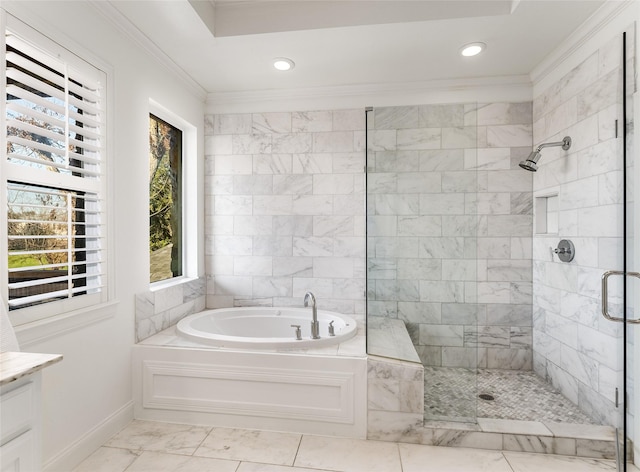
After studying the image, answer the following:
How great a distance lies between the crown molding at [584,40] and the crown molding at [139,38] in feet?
9.12

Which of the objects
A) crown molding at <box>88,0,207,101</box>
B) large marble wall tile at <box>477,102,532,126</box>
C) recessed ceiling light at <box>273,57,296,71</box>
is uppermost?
recessed ceiling light at <box>273,57,296,71</box>

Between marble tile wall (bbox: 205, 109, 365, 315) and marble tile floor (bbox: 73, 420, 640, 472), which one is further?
marble tile wall (bbox: 205, 109, 365, 315)

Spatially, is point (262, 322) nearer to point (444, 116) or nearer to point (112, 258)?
point (112, 258)

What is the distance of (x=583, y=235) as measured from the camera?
7.13 feet

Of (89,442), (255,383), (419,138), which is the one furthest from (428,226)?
(89,442)

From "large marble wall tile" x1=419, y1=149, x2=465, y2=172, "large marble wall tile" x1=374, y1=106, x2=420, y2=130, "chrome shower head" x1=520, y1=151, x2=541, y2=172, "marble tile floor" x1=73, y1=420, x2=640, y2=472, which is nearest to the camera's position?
"marble tile floor" x1=73, y1=420, x2=640, y2=472

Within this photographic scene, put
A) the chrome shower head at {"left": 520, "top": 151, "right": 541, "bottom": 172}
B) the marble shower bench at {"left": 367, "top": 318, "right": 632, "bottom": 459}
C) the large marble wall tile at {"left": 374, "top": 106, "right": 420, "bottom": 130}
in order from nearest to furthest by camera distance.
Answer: the marble shower bench at {"left": 367, "top": 318, "right": 632, "bottom": 459} < the large marble wall tile at {"left": 374, "top": 106, "right": 420, "bottom": 130} < the chrome shower head at {"left": 520, "top": 151, "right": 541, "bottom": 172}

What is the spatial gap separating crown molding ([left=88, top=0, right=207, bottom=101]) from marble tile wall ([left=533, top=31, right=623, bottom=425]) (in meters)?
2.78

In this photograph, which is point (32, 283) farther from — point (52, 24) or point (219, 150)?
point (219, 150)

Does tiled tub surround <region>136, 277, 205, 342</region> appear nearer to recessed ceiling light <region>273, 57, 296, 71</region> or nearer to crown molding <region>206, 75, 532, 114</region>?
crown molding <region>206, 75, 532, 114</region>

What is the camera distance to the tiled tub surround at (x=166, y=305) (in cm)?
233

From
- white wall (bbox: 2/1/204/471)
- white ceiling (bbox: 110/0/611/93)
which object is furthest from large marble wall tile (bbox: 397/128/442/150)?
white wall (bbox: 2/1/204/471)

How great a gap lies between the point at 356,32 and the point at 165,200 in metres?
1.98

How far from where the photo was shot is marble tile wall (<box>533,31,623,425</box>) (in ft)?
6.34
